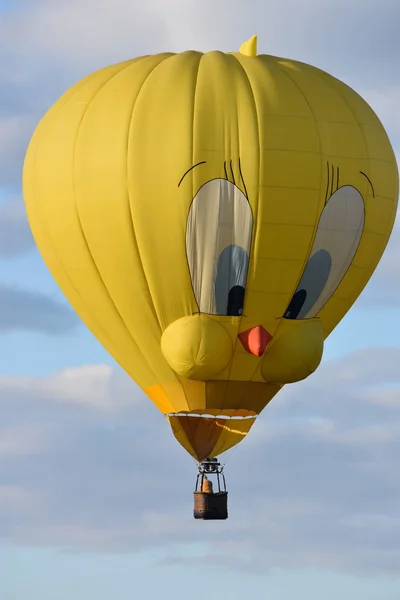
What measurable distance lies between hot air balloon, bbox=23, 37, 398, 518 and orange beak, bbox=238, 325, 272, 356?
3 centimetres

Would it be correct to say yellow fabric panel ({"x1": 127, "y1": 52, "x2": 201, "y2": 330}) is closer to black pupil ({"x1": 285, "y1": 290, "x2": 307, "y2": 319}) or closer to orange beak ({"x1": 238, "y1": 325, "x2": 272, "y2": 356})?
orange beak ({"x1": 238, "y1": 325, "x2": 272, "y2": 356})

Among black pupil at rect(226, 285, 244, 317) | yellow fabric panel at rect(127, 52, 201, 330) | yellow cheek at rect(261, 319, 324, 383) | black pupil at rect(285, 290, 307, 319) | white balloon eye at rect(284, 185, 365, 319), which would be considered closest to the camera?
yellow fabric panel at rect(127, 52, 201, 330)

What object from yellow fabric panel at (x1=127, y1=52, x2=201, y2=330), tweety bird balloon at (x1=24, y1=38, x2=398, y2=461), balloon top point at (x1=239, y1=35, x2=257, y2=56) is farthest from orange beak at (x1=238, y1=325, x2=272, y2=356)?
balloon top point at (x1=239, y1=35, x2=257, y2=56)

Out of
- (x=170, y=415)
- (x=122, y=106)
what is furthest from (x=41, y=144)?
(x=170, y=415)

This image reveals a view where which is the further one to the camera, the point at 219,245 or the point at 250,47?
the point at 250,47

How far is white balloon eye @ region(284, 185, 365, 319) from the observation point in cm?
3947

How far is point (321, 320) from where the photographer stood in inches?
1593

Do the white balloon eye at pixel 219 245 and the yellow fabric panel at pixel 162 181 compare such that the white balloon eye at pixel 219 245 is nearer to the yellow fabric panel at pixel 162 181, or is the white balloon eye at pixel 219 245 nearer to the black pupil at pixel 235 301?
the black pupil at pixel 235 301

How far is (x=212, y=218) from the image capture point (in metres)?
39.0

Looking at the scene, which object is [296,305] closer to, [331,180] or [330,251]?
[330,251]

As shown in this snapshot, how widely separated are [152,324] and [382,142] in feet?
14.6

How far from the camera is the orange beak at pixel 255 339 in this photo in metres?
39.5

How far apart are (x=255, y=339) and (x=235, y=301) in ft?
2.05

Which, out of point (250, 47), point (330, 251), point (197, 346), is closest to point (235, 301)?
point (197, 346)
